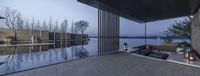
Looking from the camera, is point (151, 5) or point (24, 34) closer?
point (151, 5)

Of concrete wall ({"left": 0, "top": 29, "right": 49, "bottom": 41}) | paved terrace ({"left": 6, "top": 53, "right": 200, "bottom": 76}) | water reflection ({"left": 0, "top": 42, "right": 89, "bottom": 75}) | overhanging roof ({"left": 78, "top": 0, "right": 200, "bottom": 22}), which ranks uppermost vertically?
overhanging roof ({"left": 78, "top": 0, "right": 200, "bottom": 22})

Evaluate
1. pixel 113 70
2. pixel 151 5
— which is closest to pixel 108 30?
pixel 151 5

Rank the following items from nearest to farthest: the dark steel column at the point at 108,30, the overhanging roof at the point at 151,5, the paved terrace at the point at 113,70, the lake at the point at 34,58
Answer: the paved terrace at the point at 113,70 < the lake at the point at 34,58 < the overhanging roof at the point at 151,5 < the dark steel column at the point at 108,30

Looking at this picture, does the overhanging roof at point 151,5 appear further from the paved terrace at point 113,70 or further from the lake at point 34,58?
the paved terrace at point 113,70

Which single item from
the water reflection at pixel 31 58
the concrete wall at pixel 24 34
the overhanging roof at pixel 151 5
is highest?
the overhanging roof at pixel 151 5

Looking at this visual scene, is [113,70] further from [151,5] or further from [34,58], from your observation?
[151,5]

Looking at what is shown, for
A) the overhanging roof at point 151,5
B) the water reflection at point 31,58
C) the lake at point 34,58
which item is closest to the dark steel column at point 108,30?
the overhanging roof at point 151,5

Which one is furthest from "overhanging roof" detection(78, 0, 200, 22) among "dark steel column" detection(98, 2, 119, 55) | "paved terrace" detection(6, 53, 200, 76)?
"paved terrace" detection(6, 53, 200, 76)

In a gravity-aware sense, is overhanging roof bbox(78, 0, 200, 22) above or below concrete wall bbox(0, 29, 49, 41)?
above

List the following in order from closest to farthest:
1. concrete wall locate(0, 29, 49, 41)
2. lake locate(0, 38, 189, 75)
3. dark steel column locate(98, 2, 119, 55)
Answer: lake locate(0, 38, 189, 75)
dark steel column locate(98, 2, 119, 55)
concrete wall locate(0, 29, 49, 41)

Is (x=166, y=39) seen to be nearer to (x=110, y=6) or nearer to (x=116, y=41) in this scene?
(x=116, y=41)

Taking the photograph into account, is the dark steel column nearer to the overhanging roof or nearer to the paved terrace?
the overhanging roof

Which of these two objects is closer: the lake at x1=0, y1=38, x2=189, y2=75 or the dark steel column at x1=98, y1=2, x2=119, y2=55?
the lake at x1=0, y1=38, x2=189, y2=75

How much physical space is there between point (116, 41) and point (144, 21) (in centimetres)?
455
